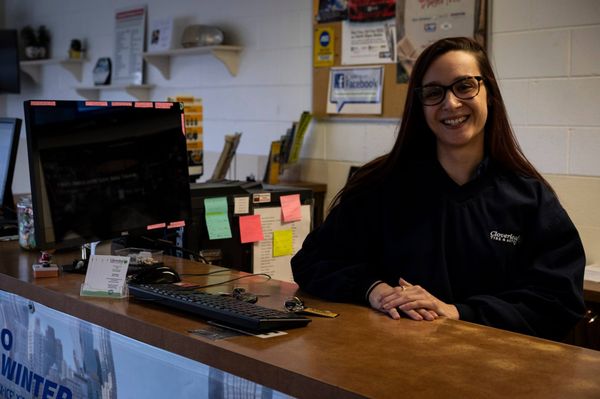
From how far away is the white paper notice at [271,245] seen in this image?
9.43ft

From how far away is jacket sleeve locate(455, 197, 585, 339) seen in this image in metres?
1.77

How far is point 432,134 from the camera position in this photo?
81.3 inches

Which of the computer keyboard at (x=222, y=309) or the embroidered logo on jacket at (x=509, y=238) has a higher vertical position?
the embroidered logo on jacket at (x=509, y=238)

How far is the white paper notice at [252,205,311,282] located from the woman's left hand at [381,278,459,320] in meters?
1.15

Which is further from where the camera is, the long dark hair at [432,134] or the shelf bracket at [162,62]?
the shelf bracket at [162,62]

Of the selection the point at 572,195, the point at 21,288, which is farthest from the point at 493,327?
the point at 572,195

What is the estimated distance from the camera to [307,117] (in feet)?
13.8

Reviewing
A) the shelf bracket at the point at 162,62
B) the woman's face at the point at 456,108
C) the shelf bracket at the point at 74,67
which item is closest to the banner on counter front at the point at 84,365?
the woman's face at the point at 456,108

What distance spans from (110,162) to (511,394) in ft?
3.87

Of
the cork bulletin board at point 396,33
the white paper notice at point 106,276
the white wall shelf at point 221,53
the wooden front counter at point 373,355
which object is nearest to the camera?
the wooden front counter at point 373,355

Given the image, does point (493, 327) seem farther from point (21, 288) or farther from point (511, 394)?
point (21, 288)

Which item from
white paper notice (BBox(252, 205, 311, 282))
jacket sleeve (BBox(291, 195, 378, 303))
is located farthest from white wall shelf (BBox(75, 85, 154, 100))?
jacket sleeve (BBox(291, 195, 378, 303))

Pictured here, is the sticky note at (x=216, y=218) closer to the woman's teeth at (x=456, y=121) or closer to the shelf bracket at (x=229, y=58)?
the woman's teeth at (x=456, y=121)

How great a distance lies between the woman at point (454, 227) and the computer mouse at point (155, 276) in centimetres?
31
